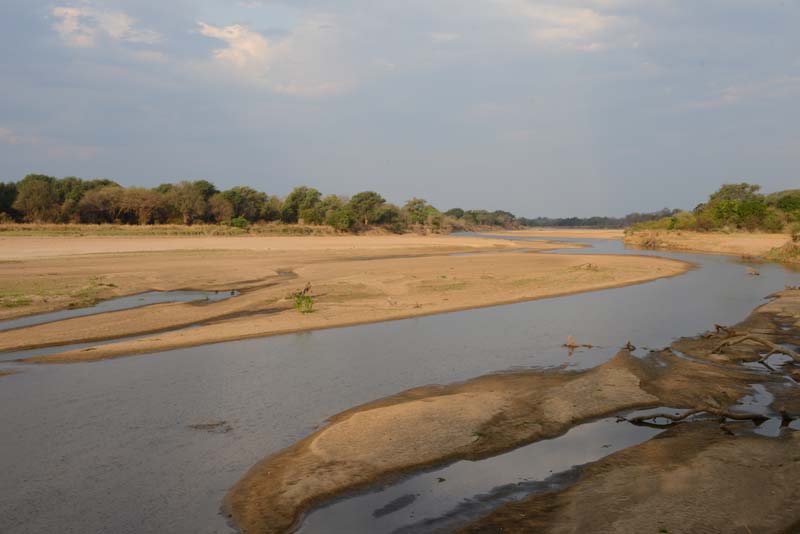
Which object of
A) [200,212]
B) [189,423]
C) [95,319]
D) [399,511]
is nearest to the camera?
[399,511]

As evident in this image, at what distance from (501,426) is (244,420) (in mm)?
4417

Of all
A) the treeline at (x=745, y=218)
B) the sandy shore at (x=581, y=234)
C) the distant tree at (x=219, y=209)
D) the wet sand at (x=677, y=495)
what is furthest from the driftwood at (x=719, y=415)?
the sandy shore at (x=581, y=234)

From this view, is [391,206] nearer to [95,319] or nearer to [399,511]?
[95,319]

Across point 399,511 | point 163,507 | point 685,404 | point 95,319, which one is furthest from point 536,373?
point 95,319

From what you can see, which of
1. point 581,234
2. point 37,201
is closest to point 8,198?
point 37,201

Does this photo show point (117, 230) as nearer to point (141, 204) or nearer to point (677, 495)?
point (141, 204)

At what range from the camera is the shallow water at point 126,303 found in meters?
18.7

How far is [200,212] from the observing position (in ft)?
267

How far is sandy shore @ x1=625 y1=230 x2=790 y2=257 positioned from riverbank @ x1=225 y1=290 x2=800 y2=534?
4483 centimetres

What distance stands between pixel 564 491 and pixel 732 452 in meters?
2.58

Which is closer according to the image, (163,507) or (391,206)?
(163,507)

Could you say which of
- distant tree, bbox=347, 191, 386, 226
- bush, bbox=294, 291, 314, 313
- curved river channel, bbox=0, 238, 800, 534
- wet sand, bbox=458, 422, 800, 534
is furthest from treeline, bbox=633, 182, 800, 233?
wet sand, bbox=458, 422, 800, 534

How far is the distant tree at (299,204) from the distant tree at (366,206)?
617cm

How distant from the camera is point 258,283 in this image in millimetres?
27953
